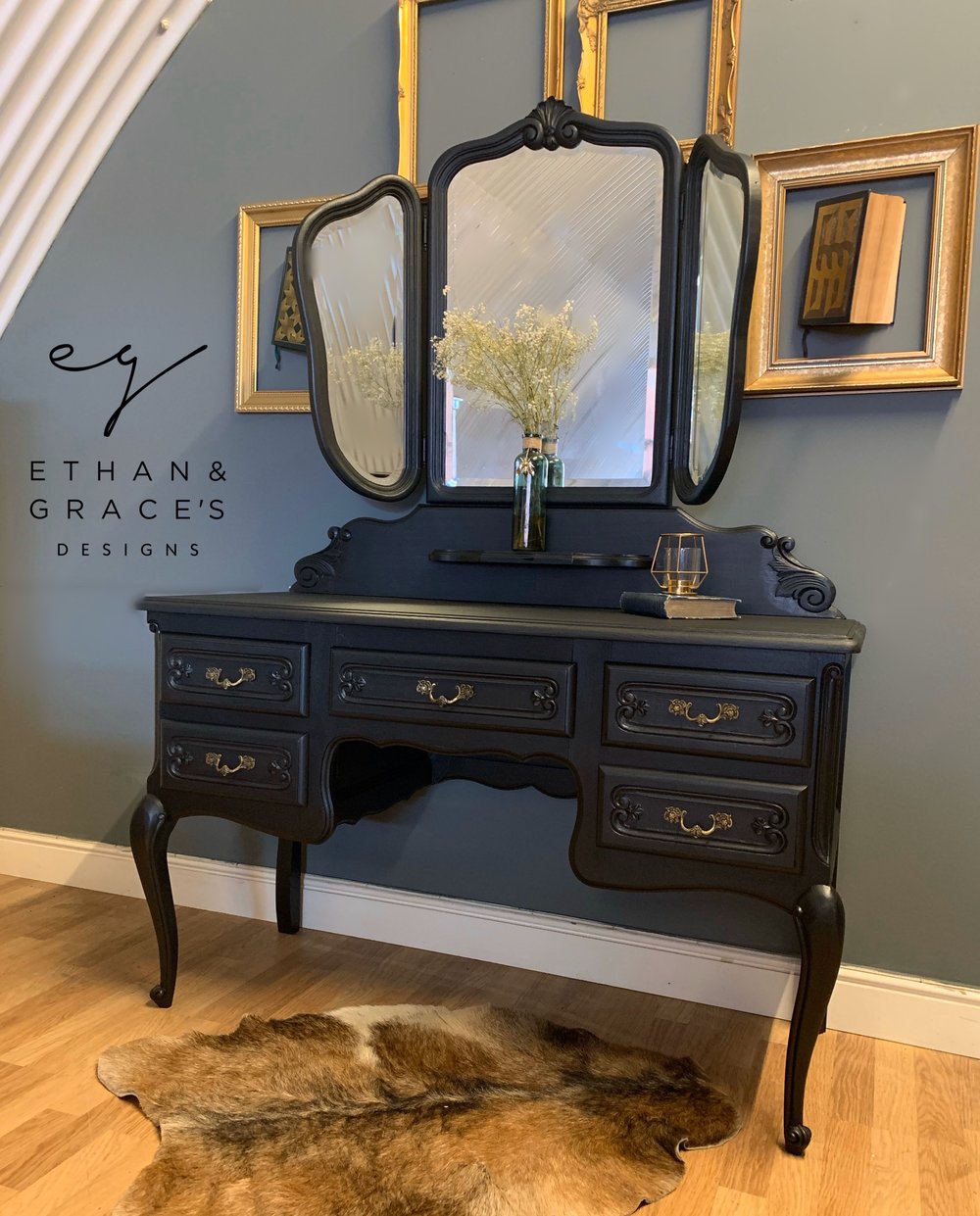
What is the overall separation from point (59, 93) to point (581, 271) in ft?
5.03

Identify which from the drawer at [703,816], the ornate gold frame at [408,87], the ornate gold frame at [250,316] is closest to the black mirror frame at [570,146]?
the ornate gold frame at [408,87]

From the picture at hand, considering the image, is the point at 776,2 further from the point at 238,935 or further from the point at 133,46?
the point at 238,935

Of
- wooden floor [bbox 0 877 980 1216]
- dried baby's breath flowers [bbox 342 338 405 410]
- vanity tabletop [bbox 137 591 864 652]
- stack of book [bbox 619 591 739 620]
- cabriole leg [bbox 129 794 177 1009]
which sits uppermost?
dried baby's breath flowers [bbox 342 338 405 410]

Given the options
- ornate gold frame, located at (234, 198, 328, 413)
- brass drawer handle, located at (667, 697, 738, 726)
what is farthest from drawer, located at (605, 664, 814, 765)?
ornate gold frame, located at (234, 198, 328, 413)

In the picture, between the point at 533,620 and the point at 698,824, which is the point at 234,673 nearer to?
the point at 533,620

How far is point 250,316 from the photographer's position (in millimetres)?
2389

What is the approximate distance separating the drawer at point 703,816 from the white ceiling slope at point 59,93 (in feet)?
7.30

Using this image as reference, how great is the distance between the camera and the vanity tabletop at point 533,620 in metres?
1.49

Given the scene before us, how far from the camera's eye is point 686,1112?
5.34 ft

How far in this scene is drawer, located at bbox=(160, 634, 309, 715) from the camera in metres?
1.81

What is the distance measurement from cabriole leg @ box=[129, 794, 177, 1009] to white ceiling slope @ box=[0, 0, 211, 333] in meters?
1.64

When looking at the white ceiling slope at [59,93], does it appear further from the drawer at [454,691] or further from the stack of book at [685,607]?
the stack of book at [685,607]

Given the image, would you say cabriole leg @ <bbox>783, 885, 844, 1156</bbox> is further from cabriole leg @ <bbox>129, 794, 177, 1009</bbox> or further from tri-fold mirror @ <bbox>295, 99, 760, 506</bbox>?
cabriole leg @ <bbox>129, 794, 177, 1009</bbox>

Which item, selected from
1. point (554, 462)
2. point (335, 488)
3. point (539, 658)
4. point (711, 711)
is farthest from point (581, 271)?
point (711, 711)
